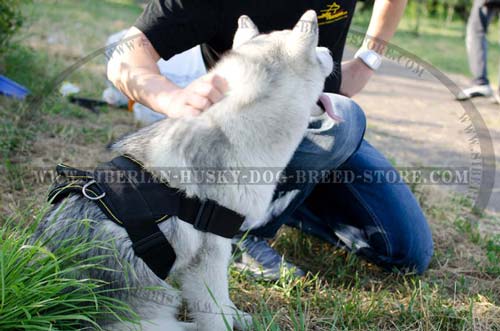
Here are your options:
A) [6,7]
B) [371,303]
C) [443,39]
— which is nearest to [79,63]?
[6,7]

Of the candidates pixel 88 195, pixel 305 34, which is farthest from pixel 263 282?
pixel 305 34

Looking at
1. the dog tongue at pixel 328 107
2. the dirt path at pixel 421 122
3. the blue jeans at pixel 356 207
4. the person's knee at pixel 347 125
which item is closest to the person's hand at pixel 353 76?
the blue jeans at pixel 356 207

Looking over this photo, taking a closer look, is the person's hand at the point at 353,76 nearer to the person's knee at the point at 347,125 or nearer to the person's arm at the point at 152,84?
the person's knee at the point at 347,125

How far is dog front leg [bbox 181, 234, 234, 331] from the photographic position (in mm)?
1861

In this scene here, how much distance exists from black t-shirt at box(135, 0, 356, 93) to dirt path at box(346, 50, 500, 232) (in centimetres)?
174

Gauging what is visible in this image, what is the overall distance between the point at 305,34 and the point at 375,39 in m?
1.49

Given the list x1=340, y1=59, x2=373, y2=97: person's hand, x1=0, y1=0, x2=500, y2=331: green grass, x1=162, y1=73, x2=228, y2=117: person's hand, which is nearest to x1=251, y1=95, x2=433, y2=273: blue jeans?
x1=0, y1=0, x2=500, y2=331: green grass

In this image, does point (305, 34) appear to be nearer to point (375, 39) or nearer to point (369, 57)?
point (369, 57)

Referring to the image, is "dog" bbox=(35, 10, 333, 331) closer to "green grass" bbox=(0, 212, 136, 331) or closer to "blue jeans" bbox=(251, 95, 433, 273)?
"green grass" bbox=(0, 212, 136, 331)

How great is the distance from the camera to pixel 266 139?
1.83m

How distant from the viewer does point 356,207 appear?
8.92ft

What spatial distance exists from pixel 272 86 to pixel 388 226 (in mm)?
1234

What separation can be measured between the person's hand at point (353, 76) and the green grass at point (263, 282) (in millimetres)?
917

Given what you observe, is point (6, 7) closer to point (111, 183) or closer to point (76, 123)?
point (76, 123)
